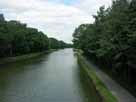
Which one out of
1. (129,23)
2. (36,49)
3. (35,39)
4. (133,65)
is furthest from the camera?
(36,49)

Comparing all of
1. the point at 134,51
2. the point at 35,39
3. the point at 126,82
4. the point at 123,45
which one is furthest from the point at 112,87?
the point at 35,39

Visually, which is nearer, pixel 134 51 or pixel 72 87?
pixel 134 51

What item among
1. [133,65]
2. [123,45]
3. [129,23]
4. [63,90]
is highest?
[129,23]

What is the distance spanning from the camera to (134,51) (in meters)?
12.8

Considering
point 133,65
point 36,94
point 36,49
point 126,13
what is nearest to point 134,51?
point 133,65

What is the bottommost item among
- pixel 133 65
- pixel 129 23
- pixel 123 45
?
pixel 133 65

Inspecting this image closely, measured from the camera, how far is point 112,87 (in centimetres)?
1612

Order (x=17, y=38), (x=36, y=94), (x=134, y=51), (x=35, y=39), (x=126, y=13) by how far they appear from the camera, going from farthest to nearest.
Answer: (x=35, y=39) < (x=17, y=38) < (x=36, y=94) < (x=126, y=13) < (x=134, y=51)

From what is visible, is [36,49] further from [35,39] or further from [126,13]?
[126,13]

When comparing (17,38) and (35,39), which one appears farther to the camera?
(35,39)

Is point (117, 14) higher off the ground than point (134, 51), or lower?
higher

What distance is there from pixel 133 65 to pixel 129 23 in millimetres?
2454

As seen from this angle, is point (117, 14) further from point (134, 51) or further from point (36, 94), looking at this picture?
point (36, 94)

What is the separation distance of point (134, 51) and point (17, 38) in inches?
1939
